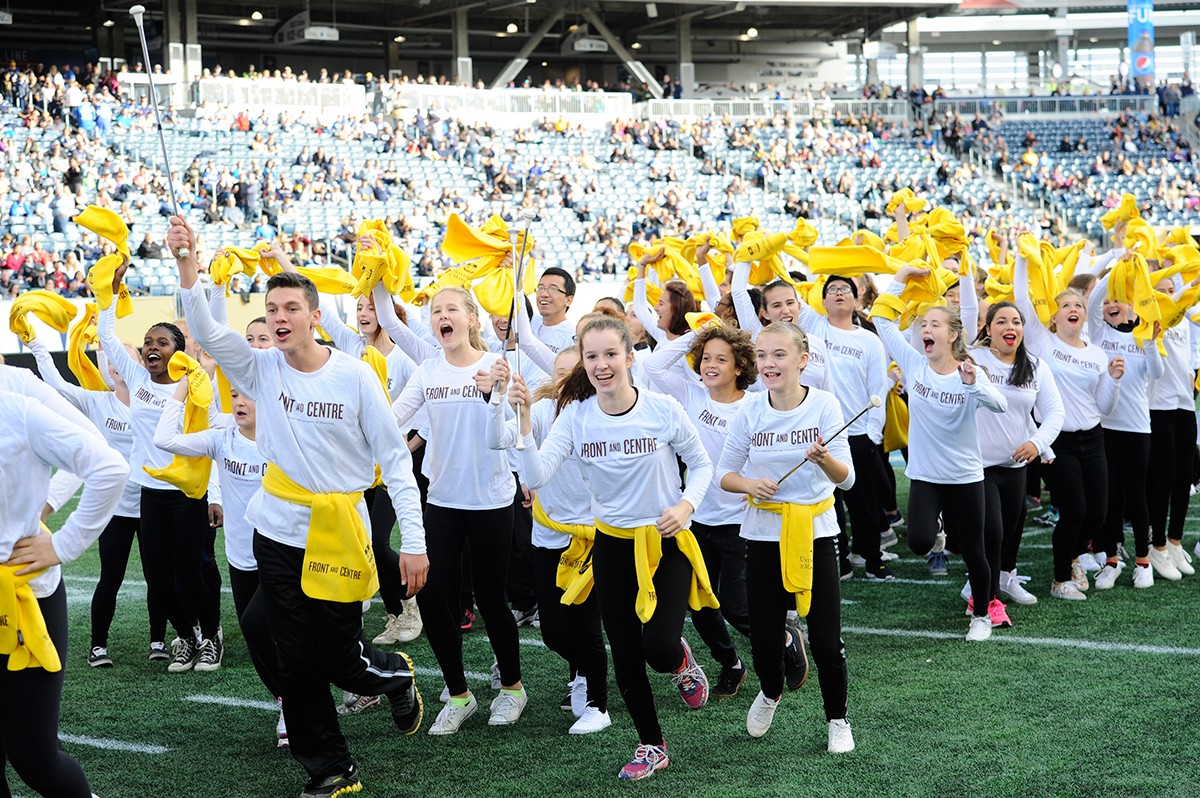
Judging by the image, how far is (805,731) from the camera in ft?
17.7

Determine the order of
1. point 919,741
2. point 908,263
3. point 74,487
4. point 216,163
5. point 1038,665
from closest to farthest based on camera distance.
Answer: point 74,487 < point 919,741 < point 1038,665 < point 908,263 < point 216,163

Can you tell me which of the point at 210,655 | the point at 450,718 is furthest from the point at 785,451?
the point at 210,655

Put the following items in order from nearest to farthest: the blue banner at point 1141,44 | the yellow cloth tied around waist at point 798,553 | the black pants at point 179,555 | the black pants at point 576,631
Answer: the yellow cloth tied around waist at point 798,553 < the black pants at point 576,631 < the black pants at point 179,555 < the blue banner at point 1141,44

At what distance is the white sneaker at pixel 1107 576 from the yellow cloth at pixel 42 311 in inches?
229

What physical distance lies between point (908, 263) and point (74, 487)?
5.32m

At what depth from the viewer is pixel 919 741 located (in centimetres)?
519

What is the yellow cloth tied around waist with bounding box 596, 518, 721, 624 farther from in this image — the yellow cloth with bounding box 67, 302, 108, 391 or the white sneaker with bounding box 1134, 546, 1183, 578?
the white sneaker with bounding box 1134, 546, 1183, 578

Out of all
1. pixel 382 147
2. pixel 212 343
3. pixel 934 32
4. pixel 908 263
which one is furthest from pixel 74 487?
pixel 934 32

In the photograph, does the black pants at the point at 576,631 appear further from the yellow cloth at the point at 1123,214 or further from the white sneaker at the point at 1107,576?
the yellow cloth at the point at 1123,214

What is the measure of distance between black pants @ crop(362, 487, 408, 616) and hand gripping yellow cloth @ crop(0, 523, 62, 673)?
263 cm

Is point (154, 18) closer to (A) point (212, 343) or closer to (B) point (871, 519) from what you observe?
(B) point (871, 519)

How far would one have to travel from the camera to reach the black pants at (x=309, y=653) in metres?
4.66

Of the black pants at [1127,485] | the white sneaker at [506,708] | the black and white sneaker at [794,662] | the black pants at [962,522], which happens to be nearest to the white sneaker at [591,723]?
the white sneaker at [506,708]

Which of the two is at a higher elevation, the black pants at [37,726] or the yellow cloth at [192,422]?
the yellow cloth at [192,422]
